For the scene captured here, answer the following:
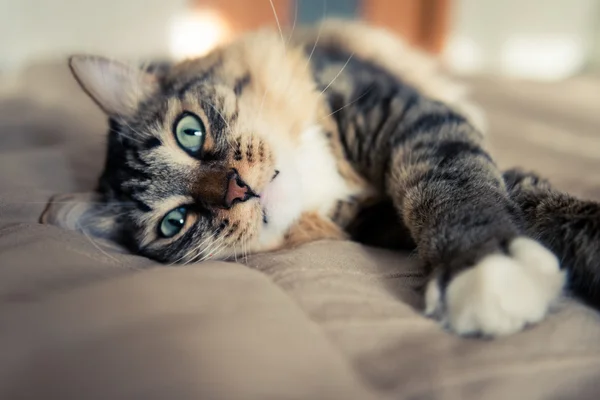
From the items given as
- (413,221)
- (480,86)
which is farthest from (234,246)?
(480,86)

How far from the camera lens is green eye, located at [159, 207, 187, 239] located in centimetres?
107

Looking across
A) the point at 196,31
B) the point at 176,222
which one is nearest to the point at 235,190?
the point at 176,222

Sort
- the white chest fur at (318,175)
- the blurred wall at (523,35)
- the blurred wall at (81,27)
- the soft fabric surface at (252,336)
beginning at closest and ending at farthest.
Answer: the soft fabric surface at (252,336) → the white chest fur at (318,175) → the blurred wall at (81,27) → the blurred wall at (523,35)

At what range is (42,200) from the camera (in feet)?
3.53

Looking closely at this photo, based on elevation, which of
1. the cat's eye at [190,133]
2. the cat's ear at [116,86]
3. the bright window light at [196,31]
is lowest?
the cat's eye at [190,133]

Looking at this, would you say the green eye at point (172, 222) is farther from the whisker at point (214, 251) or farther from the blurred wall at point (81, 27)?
the blurred wall at point (81, 27)

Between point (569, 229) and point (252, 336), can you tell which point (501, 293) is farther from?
point (252, 336)

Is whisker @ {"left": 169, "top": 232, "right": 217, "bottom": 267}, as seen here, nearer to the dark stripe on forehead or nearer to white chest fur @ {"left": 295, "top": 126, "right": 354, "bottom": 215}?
white chest fur @ {"left": 295, "top": 126, "right": 354, "bottom": 215}

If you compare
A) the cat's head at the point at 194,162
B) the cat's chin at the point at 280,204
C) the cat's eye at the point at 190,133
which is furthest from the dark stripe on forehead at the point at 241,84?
the cat's chin at the point at 280,204

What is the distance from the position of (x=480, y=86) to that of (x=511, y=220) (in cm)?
183

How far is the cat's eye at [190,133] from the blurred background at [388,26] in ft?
8.32

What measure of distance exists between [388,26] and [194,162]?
13.1ft

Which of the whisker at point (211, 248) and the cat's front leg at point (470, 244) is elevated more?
the cat's front leg at point (470, 244)

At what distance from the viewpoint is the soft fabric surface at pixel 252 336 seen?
1.66ft
